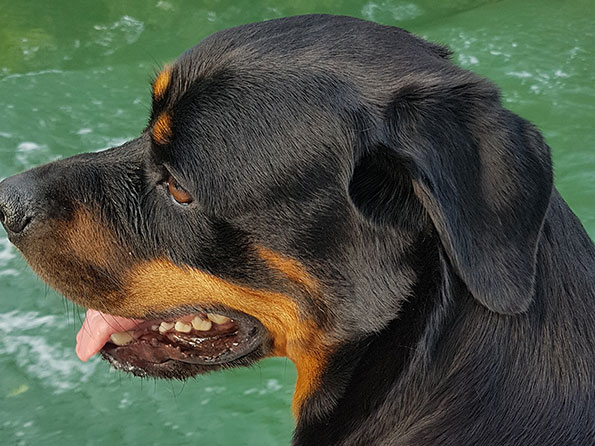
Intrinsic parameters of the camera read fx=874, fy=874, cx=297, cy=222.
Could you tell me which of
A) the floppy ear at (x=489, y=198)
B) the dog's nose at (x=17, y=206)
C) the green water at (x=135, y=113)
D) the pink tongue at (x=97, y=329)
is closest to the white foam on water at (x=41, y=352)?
the green water at (x=135, y=113)

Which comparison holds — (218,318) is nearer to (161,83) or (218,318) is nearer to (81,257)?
(81,257)

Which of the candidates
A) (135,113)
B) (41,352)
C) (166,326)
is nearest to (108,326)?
(166,326)

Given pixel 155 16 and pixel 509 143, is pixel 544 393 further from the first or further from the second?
pixel 155 16

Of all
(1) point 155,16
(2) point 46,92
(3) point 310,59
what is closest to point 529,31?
(1) point 155,16

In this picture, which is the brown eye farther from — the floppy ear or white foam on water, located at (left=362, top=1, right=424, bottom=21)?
white foam on water, located at (left=362, top=1, right=424, bottom=21)

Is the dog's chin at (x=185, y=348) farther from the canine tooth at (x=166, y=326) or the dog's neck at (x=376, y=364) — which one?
the dog's neck at (x=376, y=364)

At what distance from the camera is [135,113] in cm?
705

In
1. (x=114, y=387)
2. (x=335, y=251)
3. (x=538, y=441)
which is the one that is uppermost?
(x=335, y=251)

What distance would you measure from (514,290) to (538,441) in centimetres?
40

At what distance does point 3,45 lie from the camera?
26.5 ft

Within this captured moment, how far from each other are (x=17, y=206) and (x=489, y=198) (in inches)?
56.6

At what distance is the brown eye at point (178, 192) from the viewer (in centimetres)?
256

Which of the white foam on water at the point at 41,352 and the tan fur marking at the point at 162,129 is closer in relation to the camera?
the tan fur marking at the point at 162,129

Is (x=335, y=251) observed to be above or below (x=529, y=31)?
above
